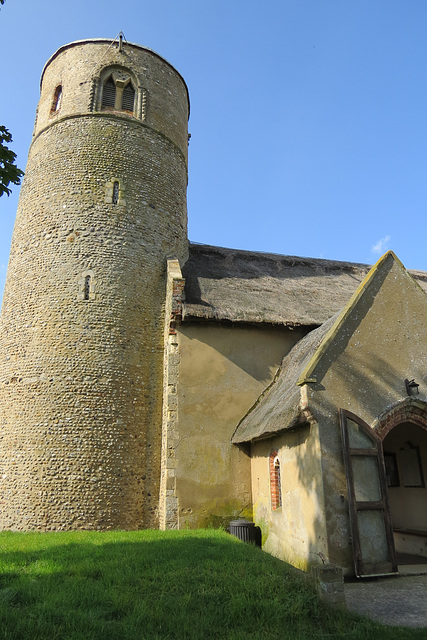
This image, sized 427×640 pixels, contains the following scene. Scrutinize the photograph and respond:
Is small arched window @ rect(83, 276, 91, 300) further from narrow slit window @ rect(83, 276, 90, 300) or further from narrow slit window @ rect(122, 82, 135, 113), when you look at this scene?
narrow slit window @ rect(122, 82, 135, 113)

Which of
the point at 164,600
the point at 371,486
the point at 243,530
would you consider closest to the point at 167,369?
the point at 243,530

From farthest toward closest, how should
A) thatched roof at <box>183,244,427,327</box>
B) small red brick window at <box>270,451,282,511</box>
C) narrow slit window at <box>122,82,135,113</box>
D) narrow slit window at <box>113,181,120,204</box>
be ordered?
narrow slit window at <box>122,82,135,113</box> < narrow slit window at <box>113,181,120,204</box> < thatched roof at <box>183,244,427,327</box> < small red brick window at <box>270,451,282,511</box>

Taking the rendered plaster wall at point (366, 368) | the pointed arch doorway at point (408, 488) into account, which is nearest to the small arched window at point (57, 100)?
the rendered plaster wall at point (366, 368)

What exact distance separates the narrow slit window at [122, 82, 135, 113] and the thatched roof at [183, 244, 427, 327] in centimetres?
547

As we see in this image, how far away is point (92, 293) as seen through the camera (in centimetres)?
1271

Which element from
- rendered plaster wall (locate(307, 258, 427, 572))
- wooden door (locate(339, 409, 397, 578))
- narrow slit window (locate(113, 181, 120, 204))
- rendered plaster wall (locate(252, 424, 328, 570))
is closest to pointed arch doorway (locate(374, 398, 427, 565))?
rendered plaster wall (locate(307, 258, 427, 572))

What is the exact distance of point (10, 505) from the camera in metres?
11.0

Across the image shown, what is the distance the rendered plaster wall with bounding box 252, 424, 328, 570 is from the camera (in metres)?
7.75

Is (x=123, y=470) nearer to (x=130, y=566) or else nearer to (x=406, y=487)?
(x=130, y=566)

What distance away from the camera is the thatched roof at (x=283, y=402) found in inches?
335

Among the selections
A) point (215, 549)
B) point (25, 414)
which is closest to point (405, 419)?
point (215, 549)

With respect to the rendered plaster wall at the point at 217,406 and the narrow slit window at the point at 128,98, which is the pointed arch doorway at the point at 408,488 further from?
the narrow slit window at the point at 128,98

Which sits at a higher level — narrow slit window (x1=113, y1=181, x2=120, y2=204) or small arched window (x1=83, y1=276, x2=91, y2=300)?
narrow slit window (x1=113, y1=181, x2=120, y2=204)

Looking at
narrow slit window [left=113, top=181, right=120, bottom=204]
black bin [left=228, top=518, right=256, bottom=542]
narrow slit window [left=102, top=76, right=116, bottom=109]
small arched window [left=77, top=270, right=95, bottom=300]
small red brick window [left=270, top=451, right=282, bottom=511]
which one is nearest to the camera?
small red brick window [left=270, top=451, right=282, bottom=511]
